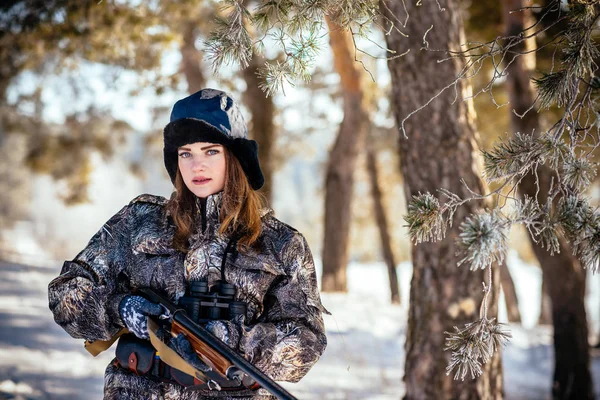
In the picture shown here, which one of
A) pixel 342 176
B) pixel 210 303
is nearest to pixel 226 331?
pixel 210 303

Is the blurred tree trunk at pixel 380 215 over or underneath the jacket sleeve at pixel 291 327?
over

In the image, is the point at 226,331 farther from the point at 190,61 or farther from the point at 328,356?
the point at 190,61

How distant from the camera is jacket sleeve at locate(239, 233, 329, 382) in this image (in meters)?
2.31

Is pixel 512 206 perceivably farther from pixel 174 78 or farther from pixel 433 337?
pixel 174 78

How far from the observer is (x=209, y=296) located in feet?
7.73

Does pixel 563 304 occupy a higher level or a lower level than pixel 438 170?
lower

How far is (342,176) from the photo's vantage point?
10258 millimetres

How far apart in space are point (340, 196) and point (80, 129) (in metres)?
6.68

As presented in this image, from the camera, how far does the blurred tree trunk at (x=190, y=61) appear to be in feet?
33.0

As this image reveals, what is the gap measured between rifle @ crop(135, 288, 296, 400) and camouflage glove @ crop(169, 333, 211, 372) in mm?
15

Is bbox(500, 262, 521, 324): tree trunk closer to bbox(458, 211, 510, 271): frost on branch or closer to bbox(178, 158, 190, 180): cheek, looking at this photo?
bbox(178, 158, 190, 180): cheek

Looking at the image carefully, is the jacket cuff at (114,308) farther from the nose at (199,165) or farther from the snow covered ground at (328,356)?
the snow covered ground at (328,356)

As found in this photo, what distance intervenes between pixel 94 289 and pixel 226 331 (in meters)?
0.60

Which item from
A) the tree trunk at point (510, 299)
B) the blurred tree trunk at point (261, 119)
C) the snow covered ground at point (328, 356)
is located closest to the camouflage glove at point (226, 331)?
the snow covered ground at point (328, 356)
